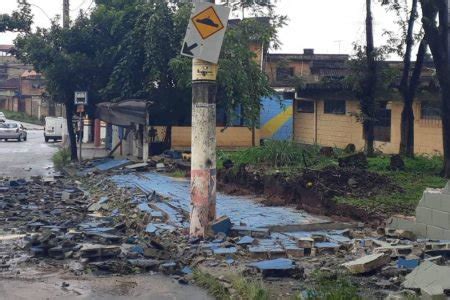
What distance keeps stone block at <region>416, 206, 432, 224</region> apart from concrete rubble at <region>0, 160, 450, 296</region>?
0.37m

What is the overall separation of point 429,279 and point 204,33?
16.5 ft

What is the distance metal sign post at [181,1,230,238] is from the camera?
10398 millimetres

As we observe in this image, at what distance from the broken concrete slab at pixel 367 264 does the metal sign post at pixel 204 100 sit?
2.85 m

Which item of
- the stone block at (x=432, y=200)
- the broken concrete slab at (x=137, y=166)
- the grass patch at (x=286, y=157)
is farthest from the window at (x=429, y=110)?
the stone block at (x=432, y=200)

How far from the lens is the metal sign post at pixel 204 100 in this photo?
409 inches

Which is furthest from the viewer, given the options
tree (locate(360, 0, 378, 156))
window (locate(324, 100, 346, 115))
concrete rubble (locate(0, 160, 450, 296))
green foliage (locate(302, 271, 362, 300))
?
window (locate(324, 100, 346, 115))

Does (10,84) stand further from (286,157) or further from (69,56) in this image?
(286,157)

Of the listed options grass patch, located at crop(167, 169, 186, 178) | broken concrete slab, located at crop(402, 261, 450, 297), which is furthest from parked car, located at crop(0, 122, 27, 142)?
broken concrete slab, located at crop(402, 261, 450, 297)

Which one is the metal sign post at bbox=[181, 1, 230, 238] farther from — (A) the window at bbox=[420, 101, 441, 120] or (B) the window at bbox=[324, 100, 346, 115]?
(B) the window at bbox=[324, 100, 346, 115]

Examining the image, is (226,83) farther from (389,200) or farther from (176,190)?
(389,200)

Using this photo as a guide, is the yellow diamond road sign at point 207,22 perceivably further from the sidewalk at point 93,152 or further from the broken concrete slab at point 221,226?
the sidewalk at point 93,152

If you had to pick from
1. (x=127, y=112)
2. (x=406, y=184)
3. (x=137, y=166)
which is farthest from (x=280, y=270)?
(x=127, y=112)

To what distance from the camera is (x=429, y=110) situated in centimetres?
2723

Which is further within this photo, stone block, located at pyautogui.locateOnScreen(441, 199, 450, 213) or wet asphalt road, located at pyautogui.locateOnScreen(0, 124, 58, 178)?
wet asphalt road, located at pyautogui.locateOnScreen(0, 124, 58, 178)
